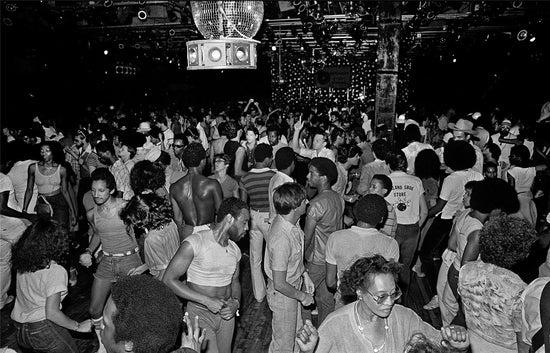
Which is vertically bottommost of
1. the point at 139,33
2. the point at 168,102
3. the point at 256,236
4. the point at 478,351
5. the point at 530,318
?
the point at 168,102

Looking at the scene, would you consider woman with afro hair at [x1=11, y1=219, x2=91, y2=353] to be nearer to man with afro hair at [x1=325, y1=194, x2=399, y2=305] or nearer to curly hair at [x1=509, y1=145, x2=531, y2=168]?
man with afro hair at [x1=325, y1=194, x2=399, y2=305]

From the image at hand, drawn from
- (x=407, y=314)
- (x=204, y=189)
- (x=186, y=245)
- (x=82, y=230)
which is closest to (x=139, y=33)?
(x=82, y=230)

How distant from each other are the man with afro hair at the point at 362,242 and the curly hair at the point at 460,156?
2.03 meters

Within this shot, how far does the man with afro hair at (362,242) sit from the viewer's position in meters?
3.12

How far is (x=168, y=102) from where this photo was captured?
71.5 feet

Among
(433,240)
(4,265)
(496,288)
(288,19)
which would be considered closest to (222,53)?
(4,265)

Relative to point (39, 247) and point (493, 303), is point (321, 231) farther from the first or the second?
point (39, 247)

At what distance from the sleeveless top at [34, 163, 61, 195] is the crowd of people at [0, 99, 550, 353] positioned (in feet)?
0.05

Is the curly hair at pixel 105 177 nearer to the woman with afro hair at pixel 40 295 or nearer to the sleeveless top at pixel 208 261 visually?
the woman with afro hair at pixel 40 295

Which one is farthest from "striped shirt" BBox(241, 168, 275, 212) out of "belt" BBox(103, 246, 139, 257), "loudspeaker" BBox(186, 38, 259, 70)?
"belt" BBox(103, 246, 139, 257)

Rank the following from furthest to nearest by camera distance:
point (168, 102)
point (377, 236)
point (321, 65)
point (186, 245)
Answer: point (321, 65) → point (168, 102) → point (377, 236) → point (186, 245)

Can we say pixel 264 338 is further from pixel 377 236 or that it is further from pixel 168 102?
pixel 168 102

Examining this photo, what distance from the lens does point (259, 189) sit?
197 inches

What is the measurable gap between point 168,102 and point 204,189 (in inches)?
715
